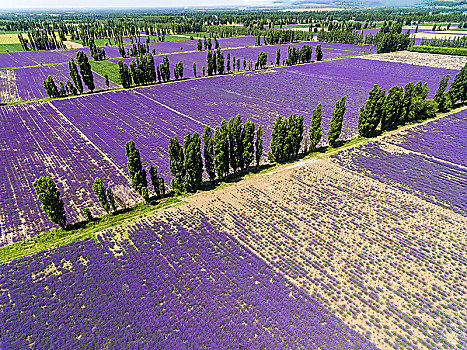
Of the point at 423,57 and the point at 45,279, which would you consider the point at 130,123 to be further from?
the point at 423,57

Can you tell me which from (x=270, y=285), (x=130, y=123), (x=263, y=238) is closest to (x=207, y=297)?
(x=270, y=285)

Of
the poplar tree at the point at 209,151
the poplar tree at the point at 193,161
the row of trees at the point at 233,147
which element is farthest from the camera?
the poplar tree at the point at 209,151

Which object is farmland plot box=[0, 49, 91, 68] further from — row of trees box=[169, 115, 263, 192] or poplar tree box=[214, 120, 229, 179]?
poplar tree box=[214, 120, 229, 179]

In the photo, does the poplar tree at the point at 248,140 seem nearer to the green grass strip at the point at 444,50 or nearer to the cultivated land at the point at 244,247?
the cultivated land at the point at 244,247

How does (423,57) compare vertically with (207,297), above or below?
above

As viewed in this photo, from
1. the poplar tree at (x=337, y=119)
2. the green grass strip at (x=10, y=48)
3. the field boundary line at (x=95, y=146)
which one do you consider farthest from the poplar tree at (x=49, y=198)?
the green grass strip at (x=10, y=48)

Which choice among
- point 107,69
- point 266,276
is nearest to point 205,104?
point 266,276
